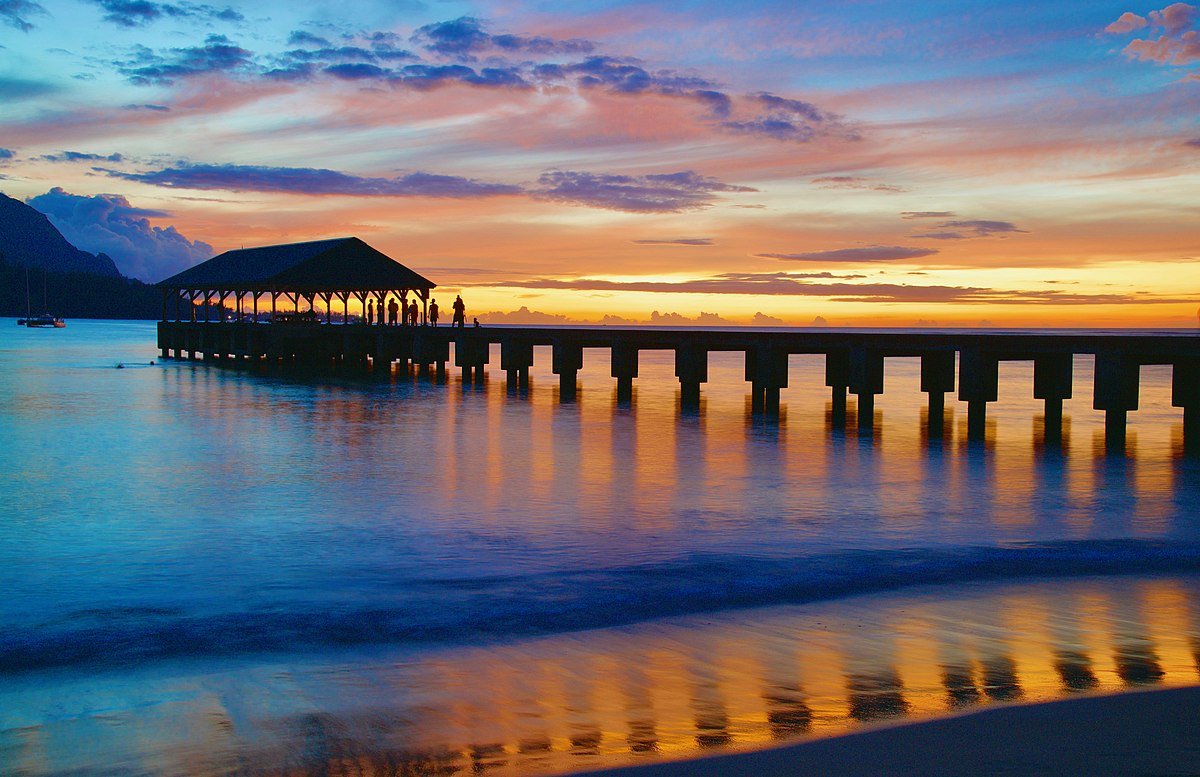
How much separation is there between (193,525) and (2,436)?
11.7 m

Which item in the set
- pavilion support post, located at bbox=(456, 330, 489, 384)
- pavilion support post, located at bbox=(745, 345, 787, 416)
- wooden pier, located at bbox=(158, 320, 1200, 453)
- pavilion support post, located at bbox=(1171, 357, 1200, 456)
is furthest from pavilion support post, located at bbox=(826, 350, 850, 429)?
pavilion support post, located at bbox=(456, 330, 489, 384)

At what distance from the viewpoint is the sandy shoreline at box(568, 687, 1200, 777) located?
4.11m

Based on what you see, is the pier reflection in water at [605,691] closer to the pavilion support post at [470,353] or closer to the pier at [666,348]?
the pier at [666,348]

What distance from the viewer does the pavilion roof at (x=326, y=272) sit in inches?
1688

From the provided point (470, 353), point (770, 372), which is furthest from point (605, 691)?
point (470, 353)

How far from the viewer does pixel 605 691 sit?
5.36m

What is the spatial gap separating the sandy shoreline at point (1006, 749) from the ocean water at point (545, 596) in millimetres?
195

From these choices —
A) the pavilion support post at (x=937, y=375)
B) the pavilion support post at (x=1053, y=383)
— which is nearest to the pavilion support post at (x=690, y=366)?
the pavilion support post at (x=937, y=375)

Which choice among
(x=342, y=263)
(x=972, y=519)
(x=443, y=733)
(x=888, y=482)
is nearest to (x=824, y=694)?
(x=443, y=733)

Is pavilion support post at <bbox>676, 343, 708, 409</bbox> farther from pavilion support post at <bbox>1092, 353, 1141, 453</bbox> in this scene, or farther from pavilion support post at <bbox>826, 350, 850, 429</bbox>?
pavilion support post at <bbox>1092, 353, 1141, 453</bbox>

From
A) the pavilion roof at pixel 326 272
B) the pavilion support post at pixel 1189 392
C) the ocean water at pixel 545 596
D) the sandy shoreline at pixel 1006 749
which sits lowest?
the ocean water at pixel 545 596

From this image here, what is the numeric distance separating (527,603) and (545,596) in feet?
0.93

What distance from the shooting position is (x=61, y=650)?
6266mm

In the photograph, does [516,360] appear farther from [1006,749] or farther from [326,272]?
[1006,749]
